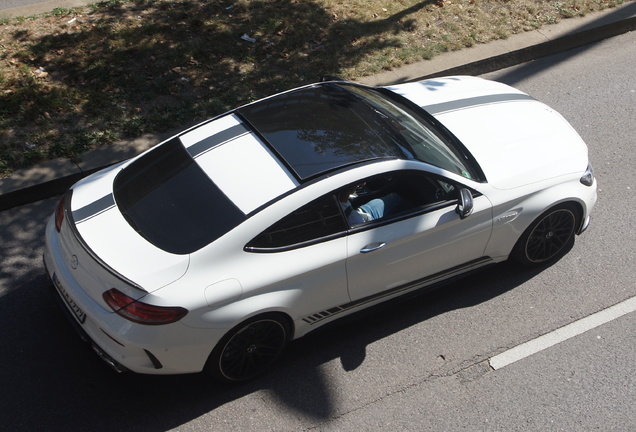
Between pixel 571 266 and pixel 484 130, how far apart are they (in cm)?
146

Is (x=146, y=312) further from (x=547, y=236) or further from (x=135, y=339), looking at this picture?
(x=547, y=236)

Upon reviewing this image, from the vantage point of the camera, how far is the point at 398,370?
5066 millimetres

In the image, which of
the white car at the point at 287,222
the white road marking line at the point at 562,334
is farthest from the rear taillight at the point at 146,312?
the white road marking line at the point at 562,334

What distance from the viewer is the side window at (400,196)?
16.8ft

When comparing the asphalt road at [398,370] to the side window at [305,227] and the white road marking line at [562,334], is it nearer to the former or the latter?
the white road marking line at [562,334]

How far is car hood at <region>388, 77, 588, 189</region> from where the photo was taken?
18.4ft

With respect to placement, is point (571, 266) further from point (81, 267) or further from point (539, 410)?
point (81, 267)

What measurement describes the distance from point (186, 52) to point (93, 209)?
4.27 meters

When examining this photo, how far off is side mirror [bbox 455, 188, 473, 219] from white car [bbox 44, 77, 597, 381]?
0.01 metres

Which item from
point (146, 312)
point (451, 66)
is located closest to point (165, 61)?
point (451, 66)

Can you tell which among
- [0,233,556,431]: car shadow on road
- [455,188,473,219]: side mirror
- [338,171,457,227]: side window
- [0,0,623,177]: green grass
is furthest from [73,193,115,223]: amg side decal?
[455,188,473,219]: side mirror

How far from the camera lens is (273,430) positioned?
15.1 feet

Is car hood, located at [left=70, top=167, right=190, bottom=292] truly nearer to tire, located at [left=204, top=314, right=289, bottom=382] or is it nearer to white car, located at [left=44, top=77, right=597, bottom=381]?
white car, located at [left=44, top=77, right=597, bottom=381]

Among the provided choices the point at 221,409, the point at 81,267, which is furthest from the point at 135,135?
the point at 221,409
